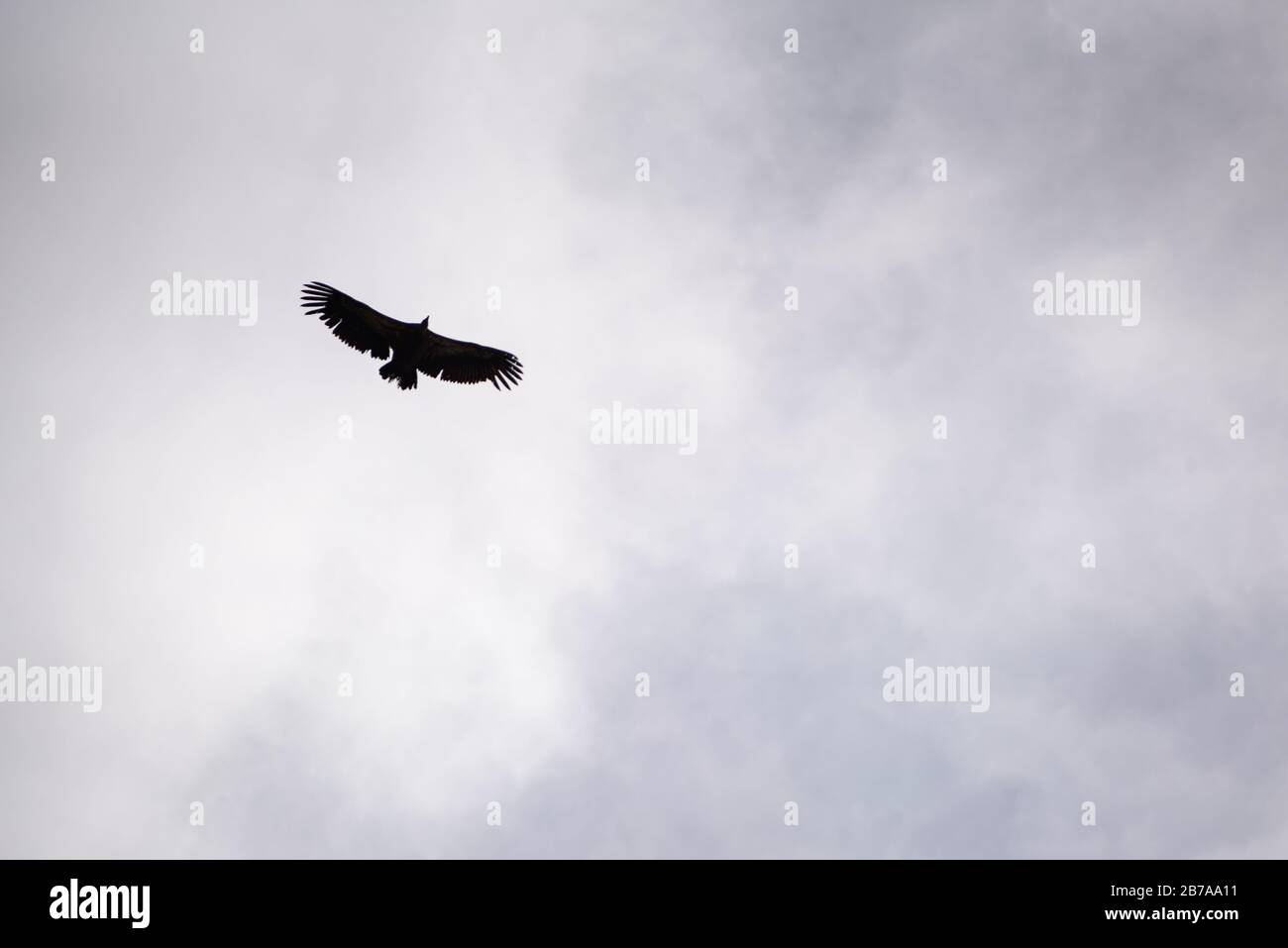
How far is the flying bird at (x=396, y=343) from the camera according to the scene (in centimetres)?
3219

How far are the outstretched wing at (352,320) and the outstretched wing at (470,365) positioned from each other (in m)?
1.15

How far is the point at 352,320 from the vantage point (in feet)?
106
